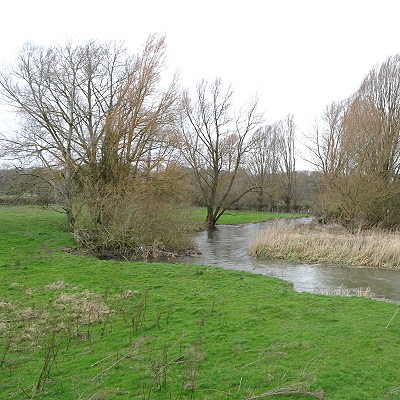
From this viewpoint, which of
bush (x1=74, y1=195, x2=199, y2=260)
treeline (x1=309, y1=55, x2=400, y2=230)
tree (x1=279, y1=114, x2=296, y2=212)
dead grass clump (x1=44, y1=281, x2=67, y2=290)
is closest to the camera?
dead grass clump (x1=44, y1=281, x2=67, y2=290)

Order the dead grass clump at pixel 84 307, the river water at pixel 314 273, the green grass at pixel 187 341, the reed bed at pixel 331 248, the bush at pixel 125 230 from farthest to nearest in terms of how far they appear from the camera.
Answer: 1. the bush at pixel 125 230
2. the reed bed at pixel 331 248
3. the river water at pixel 314 273
4. the dead grass clump at pixel 84 307
5. the green grass at pixel 187 341

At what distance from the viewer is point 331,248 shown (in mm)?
15133

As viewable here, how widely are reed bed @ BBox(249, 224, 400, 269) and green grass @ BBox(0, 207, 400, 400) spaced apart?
5730 mm

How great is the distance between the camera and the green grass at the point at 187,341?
12.8ft

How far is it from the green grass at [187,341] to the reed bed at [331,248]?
18.8ft

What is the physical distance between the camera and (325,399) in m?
3.58

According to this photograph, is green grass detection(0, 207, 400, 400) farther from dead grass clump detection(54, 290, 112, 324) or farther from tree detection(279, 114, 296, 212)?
tree detection(279, 114, 296, 212)

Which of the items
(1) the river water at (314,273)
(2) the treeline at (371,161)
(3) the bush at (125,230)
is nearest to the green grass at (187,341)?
(1) the river water at (314,273)

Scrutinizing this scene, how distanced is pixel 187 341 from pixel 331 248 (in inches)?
452

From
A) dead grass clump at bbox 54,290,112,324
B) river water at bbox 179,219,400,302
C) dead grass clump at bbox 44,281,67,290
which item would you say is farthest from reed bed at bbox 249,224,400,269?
dead grass clump at bbox 54,290,112,324

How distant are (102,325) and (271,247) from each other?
11.4 m

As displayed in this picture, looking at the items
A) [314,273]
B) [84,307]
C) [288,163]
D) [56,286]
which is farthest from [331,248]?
[288,163]

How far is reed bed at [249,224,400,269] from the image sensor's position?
13727 mm

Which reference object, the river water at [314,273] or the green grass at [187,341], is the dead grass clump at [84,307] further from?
the river water at [314,273]
